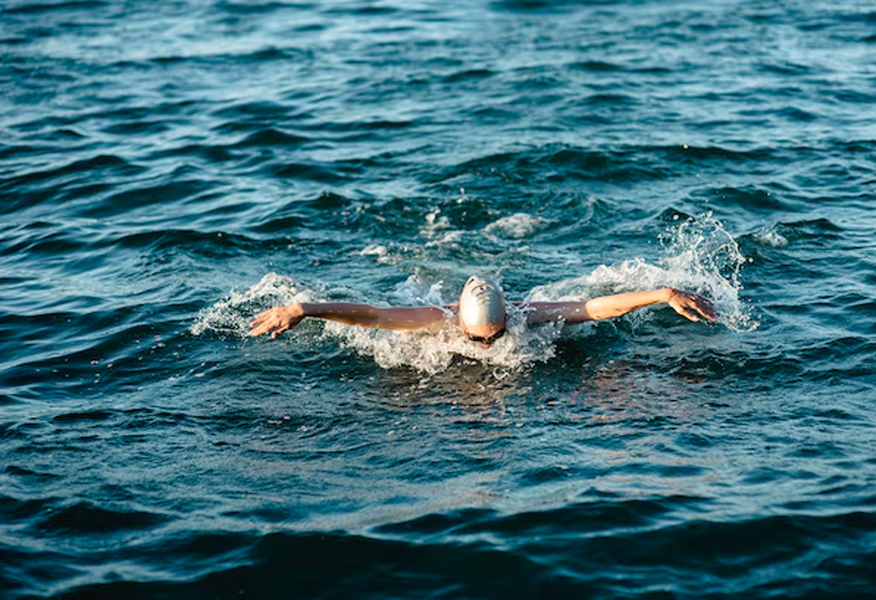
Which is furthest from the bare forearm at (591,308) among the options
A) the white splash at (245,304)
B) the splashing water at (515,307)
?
the white splash at (245,304)

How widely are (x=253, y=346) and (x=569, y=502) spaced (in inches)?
Result: 169

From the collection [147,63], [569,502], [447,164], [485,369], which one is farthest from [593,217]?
[147,63]

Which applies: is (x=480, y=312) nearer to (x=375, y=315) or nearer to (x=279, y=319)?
(x=375, y=315)

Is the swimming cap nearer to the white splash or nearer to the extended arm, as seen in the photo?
Answer: the extended arm

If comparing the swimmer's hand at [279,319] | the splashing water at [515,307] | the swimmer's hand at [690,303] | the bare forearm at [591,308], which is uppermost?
the swimmer's hand at [279,319]

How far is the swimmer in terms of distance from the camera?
8.20m

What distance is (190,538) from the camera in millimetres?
6617

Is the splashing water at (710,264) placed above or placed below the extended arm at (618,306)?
below

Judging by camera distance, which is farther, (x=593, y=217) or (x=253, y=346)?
(x=593, y=217)

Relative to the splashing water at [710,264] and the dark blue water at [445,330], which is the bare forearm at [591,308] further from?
the splashing water at [710,264]

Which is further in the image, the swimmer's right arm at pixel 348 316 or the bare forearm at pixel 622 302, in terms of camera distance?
the bare forearm at pixel 622 302

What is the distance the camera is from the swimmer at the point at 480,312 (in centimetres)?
820

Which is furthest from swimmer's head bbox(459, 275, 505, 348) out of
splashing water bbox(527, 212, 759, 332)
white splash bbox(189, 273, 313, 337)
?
white splash bbox(189, 273, 313, 337)

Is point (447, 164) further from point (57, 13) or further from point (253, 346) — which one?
point (57, 13)
